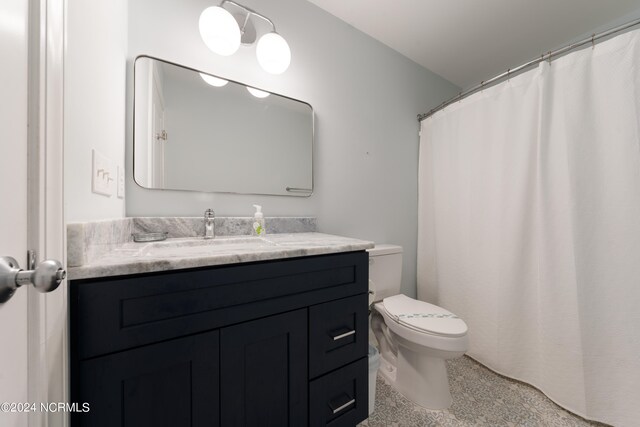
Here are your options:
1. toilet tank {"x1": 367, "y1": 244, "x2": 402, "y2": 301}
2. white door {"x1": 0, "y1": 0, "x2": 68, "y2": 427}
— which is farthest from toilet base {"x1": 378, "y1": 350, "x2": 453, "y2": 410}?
white door {"x1": 0, "y1": 0, "x2": 68, "y2": 427}

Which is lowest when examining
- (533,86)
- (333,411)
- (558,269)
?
(333,411)

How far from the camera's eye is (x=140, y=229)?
3.22ft

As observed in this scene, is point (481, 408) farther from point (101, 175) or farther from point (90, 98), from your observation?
point (90, 98)

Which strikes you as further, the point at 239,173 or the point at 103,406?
the point at 239,173

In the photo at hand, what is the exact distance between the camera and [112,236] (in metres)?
0.74

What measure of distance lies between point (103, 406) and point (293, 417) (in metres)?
0.51

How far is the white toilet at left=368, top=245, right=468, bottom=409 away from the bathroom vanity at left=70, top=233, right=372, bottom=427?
0.43 meters

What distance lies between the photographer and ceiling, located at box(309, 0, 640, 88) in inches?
55.5

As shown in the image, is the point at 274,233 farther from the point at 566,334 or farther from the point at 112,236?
the point at 566,334

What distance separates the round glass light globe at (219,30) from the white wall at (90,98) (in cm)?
30

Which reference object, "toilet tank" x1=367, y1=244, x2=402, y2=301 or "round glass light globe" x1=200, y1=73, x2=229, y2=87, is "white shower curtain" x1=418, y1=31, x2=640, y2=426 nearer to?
"toilet tank" x1=367, y1=244, x2=402, y2=301

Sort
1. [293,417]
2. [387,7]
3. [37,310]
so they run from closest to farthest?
1. [37,310]
2. [293,417]
3. [387,7]

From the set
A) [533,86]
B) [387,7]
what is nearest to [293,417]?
[533,86]

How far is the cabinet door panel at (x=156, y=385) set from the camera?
50cm
